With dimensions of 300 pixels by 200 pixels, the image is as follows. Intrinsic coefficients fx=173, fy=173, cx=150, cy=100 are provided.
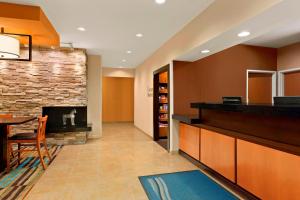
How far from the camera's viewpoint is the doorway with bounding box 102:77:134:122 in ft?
32.1

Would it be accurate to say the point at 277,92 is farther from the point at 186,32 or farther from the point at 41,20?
the point at 41,20

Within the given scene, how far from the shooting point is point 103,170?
3301 millimetres

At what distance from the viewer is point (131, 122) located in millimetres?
10008

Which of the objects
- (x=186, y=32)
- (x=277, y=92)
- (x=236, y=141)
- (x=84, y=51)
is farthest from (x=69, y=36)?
(x=277, y=92)

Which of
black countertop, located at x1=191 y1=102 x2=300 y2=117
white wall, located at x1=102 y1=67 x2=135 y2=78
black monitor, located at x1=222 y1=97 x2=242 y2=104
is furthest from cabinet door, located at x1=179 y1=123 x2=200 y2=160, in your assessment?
white wall, located at x1=102 y1=67 x2=135 y2=78

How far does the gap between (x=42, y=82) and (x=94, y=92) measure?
5.18ft

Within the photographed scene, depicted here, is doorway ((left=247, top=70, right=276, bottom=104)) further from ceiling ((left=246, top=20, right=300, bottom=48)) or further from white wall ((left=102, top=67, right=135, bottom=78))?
white wall ((left=102, top=67, right=135, bottom=78))

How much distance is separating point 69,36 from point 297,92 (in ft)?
21.1

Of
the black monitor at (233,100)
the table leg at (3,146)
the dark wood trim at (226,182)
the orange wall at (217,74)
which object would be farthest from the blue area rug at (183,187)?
the table leg at (3,146)

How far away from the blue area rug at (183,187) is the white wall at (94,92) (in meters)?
3.57

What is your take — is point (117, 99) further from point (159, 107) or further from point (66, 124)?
point (66, 124)

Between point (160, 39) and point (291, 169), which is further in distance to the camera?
point (160, 39)

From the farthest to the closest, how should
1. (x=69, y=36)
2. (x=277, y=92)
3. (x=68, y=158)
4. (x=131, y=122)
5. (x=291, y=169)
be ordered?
(x=131, y=122), (x=277, y=92), (x=69, y=36), (x=68, y=158), (x=291, y=169)

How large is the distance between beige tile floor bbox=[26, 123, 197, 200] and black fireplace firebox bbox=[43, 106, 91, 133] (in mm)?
546
